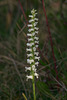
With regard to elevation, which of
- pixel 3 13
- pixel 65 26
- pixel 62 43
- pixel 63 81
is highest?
pixel 3 13

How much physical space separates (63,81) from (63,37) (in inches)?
50.2

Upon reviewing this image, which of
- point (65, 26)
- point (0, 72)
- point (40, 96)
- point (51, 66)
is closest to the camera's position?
point (40, 96)

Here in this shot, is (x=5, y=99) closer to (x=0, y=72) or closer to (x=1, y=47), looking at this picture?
(x=0, y=72)

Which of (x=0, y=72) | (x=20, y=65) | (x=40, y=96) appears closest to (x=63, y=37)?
(x=20, y=65)

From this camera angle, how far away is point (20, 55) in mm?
2891

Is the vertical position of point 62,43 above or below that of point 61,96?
above

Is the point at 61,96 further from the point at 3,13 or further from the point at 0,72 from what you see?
the point at 3,13

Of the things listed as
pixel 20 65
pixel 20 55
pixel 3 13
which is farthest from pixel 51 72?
pixel 3 13

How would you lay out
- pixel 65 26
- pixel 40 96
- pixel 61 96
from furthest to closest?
pixel 65 26, pixel 40 96, pixel 61 96

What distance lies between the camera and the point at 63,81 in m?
1.95

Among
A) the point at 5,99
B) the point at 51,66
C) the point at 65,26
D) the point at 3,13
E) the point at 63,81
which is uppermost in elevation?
the point at 3,13

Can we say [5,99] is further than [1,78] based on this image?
No

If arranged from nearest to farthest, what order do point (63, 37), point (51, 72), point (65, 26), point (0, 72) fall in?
point (51, 72), point (0, 72), point (65, 26), point (63, 37)

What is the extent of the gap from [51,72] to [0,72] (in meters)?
0.72
